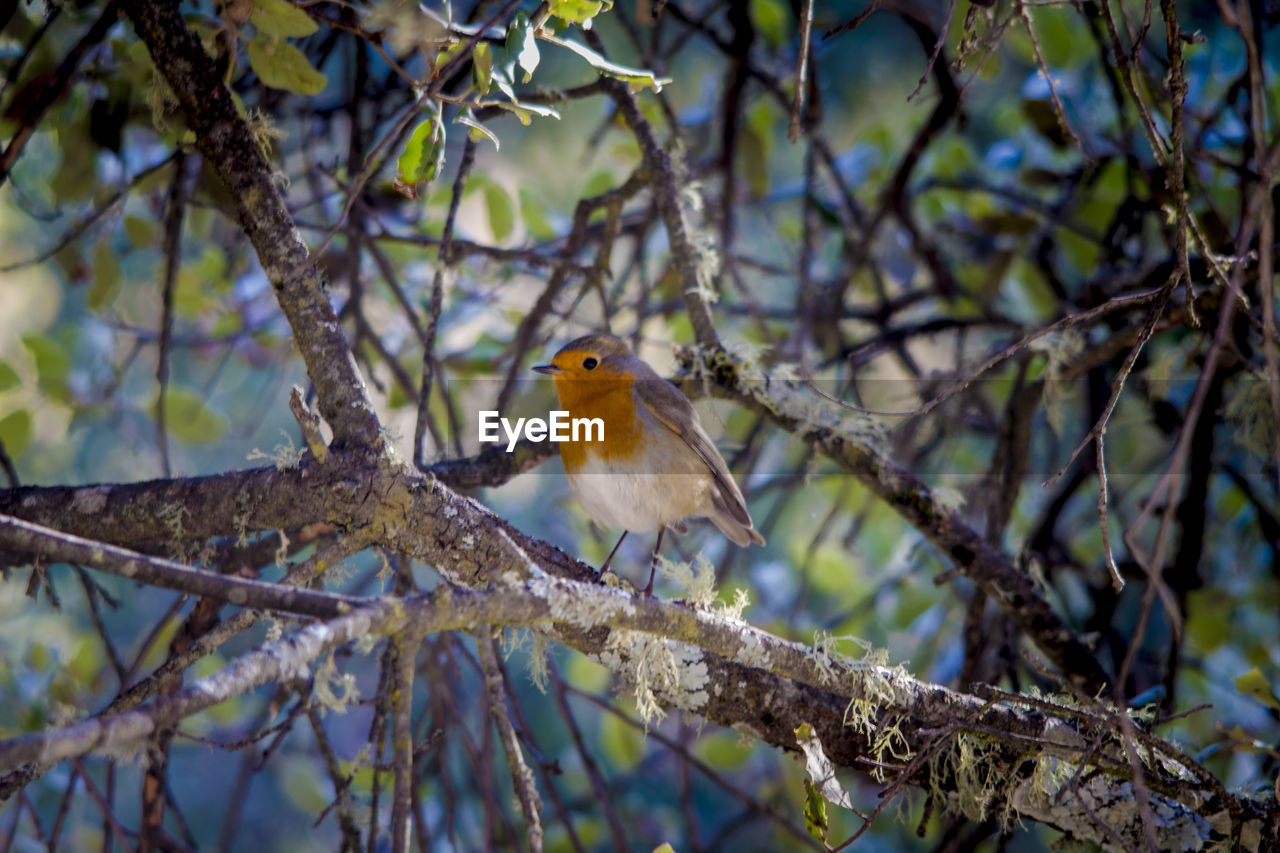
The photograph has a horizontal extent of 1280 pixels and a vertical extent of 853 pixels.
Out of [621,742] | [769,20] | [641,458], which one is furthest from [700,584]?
[769,20]

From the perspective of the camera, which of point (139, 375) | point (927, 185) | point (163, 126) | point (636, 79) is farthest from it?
point (139, 375)

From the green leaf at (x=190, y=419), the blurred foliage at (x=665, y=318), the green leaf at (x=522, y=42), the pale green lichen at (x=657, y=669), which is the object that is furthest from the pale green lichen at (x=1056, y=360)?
the green leaf at (x=190, y=419)

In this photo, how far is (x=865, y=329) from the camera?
570cm

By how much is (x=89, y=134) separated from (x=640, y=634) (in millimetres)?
2252

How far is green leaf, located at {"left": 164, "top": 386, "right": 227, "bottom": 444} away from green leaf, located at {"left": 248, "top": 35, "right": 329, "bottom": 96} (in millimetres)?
1837

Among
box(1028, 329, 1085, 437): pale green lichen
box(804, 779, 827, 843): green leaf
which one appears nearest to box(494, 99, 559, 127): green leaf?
box(804, 779, 827, 843): green leaf

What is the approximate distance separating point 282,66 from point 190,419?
6.32 feet

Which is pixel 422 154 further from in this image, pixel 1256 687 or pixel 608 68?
pixel 1256 687

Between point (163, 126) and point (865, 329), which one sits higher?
point (865, 329)

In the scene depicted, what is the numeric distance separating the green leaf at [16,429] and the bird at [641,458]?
1746 mm

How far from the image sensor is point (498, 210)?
12.5 feet

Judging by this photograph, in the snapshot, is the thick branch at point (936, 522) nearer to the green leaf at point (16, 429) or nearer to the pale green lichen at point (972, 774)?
the pale green lichen at point (972, 774)

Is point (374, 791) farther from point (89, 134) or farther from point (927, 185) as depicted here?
point (927, 185)

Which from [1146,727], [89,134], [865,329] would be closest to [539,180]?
[865,329]
